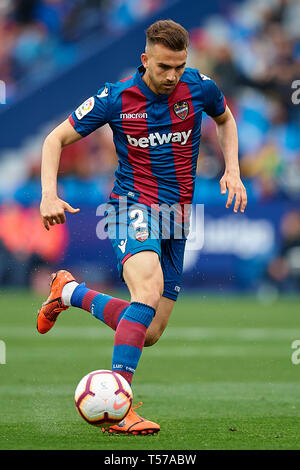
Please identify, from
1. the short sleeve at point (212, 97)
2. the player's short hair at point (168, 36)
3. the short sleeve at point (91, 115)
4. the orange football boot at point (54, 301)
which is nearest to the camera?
the player's short hair at point (168, 36)

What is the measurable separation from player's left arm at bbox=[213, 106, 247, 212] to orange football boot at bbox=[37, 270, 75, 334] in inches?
52.0

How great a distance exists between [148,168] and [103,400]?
5.03ft

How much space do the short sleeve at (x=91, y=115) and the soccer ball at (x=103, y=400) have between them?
148cm

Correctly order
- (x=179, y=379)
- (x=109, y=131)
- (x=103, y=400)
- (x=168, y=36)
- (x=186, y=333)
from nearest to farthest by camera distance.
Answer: (x=103, y=400), (x=168, y=36), (x=179, y=379), (x=186, y=333), (x=109, y=131)

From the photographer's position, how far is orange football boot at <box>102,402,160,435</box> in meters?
4.55

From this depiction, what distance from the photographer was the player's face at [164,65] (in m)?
4.78

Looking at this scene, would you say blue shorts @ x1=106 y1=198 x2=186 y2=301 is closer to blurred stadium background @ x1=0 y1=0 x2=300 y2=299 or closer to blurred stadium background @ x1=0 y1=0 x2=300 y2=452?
blurred stadium background @ x1=0 y1=0 x2=300 y2=452

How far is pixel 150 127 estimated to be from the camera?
5152mm

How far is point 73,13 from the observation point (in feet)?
59.2

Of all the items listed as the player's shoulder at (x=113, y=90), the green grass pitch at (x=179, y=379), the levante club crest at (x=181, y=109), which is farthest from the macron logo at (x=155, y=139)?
the green grass pitch at (x=179, y=379)

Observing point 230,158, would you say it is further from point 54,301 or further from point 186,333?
point 186,333

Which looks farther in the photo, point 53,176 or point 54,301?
point 54,301

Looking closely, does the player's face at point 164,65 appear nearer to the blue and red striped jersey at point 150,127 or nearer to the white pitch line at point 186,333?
the blue and red striped jersey at point 150,127

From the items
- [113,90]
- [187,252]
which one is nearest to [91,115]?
[113,90]
